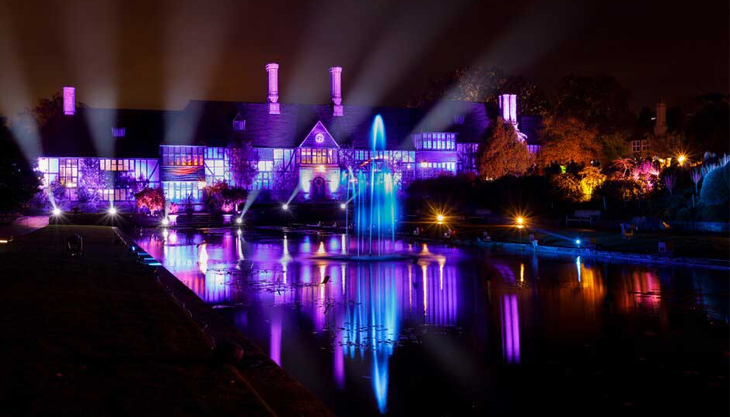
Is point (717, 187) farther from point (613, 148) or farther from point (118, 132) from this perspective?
point (118, 132)

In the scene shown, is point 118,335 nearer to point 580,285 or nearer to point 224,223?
point 580,285

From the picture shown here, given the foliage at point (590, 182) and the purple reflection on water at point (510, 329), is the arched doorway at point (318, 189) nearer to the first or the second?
the foliage at point (590, 182)

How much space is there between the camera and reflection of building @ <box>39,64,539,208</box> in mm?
76250

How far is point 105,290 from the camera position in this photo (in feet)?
54.7

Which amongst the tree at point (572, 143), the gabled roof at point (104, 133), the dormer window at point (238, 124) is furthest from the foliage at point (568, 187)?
the gabled roof at point (104, 133)

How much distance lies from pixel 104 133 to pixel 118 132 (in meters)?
1.47

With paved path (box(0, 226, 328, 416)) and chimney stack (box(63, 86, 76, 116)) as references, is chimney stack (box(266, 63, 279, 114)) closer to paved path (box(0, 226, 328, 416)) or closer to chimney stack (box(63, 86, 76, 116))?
chimney stack (box(63, 86, 76, 116))

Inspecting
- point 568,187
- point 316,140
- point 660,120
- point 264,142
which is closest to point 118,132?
point 264,142

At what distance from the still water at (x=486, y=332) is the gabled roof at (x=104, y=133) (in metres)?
54.6

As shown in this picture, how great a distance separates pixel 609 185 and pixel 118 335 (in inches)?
1739

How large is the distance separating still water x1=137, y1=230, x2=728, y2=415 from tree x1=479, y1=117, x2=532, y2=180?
151ft

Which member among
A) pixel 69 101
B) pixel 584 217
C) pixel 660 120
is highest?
pixel 69 101

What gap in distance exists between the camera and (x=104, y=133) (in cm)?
7906

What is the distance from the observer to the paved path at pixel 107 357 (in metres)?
7.98
